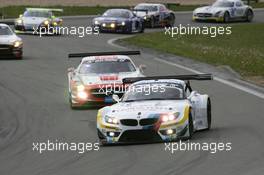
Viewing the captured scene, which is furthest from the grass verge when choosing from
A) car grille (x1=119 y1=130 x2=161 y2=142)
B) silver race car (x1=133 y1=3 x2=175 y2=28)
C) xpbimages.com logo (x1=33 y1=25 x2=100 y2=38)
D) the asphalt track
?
car grille (x1=119 y1=130 x2=161 y2=142)

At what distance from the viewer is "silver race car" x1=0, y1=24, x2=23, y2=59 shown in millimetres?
35031

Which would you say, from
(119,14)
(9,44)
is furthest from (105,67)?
(119,14)

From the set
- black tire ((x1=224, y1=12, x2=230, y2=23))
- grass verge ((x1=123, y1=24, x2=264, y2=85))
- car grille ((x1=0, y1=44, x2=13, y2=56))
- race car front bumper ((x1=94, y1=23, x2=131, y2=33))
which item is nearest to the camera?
grass verge ((x1=123, y1=24, x2=264, y2=85))

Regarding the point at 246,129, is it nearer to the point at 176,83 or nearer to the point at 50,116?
the point at 176,83

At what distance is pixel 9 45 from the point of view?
116 ft

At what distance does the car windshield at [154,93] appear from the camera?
1764cm

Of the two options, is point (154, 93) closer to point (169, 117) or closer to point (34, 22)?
point (169, 117)

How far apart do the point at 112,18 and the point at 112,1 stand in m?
27.7

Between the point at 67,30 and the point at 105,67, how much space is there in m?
26.6

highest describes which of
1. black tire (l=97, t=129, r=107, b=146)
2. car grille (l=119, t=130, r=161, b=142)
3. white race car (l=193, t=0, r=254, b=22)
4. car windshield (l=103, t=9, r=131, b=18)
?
car grille (l=119, t=130, r=161, b=142)

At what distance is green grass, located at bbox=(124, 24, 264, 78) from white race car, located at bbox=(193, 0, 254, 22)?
208 inches

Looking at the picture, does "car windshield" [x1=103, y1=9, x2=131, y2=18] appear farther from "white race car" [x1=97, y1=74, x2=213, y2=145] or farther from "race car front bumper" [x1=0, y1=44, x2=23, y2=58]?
"white race car" [x1=97, y1=74, x2=213, y2=145]

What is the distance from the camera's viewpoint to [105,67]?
76.9 ft

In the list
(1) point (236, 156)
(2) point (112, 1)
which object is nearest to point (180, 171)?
(1) point (236, 156)
